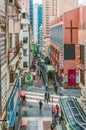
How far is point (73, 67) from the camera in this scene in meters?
42.4

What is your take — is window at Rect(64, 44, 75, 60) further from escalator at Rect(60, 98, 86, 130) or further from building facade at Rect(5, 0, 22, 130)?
building facade at Rect(5, 0, 22, 130)


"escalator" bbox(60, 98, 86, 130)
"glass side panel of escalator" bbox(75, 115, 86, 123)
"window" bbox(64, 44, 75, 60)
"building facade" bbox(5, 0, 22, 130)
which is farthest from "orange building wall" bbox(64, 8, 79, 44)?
"glass side panel of escalator" bbox(75, 115, 86, 123)

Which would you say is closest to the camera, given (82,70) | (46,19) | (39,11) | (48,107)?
(82,70)

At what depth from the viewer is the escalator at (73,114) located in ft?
55.5

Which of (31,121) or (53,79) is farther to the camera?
(53,79)

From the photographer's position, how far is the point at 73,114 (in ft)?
62.8

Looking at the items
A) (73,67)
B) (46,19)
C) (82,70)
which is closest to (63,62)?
(73,67)

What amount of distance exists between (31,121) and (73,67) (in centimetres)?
1581

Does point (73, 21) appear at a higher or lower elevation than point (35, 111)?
higher

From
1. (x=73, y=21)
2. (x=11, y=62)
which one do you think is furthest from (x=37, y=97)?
(x=11, y=62)

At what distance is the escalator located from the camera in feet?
55.5

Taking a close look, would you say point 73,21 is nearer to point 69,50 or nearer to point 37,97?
point 69,50

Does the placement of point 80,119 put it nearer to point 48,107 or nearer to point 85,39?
point 85,39

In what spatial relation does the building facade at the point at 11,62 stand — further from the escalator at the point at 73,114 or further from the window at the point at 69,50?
the window at the point at 69,50
